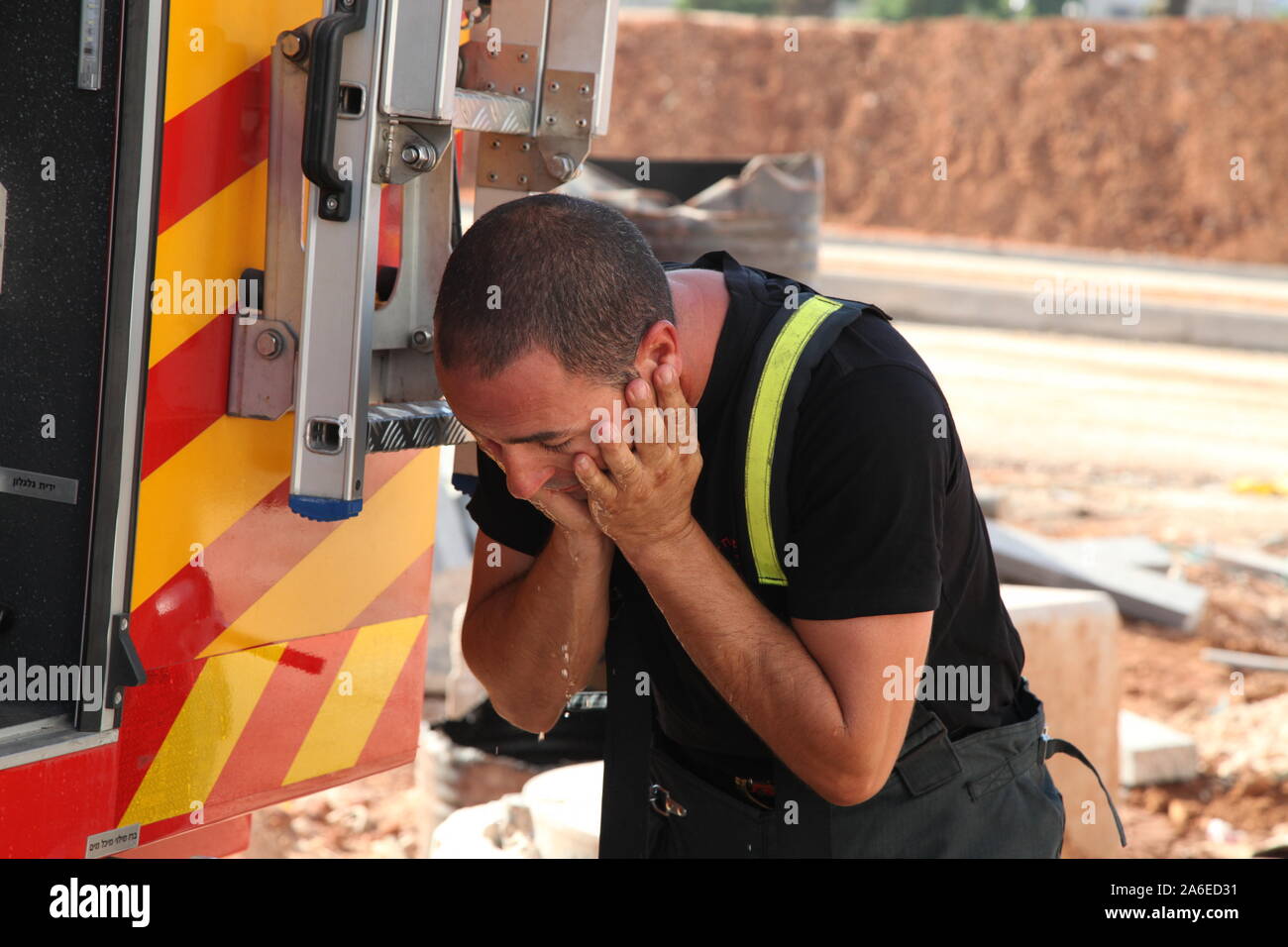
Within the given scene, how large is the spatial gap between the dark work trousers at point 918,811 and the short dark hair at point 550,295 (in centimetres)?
70

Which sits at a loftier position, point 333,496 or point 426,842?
point 333,496

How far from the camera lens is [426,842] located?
4383 millimetres

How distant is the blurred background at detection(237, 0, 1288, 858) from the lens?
192 inches

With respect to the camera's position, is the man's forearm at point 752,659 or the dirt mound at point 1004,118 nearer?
the man's forearm at point 752,659

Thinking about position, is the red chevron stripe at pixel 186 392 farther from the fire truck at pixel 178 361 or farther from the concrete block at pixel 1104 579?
the concrete block at pixel 1104 579

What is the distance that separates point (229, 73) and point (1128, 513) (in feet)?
27.1

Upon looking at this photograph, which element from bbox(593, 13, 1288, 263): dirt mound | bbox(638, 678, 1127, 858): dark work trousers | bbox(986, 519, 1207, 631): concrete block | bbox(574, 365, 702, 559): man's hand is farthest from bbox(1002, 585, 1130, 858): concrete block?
bbox(593, 13, 1288, 263): dirt mound

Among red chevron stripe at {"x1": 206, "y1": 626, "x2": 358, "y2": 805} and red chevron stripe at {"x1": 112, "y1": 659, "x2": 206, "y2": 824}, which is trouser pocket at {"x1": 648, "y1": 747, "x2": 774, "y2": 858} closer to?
red chevron stripe at {"x1": 206, "y1": 626, "x2": 358, "y2": 805}

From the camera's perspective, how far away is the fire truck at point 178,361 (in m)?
2.15

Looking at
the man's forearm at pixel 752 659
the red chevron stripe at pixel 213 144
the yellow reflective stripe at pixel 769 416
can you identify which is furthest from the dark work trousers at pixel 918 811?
the red chevron stripe at pixel 213 144

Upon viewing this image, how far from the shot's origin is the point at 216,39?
7.23 ft

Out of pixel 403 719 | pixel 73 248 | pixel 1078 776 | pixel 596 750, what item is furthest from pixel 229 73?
pixel 1078 776

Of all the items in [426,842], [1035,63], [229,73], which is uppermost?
[1035,63]

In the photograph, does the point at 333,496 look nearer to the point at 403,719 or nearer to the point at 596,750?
the point at 403,719
